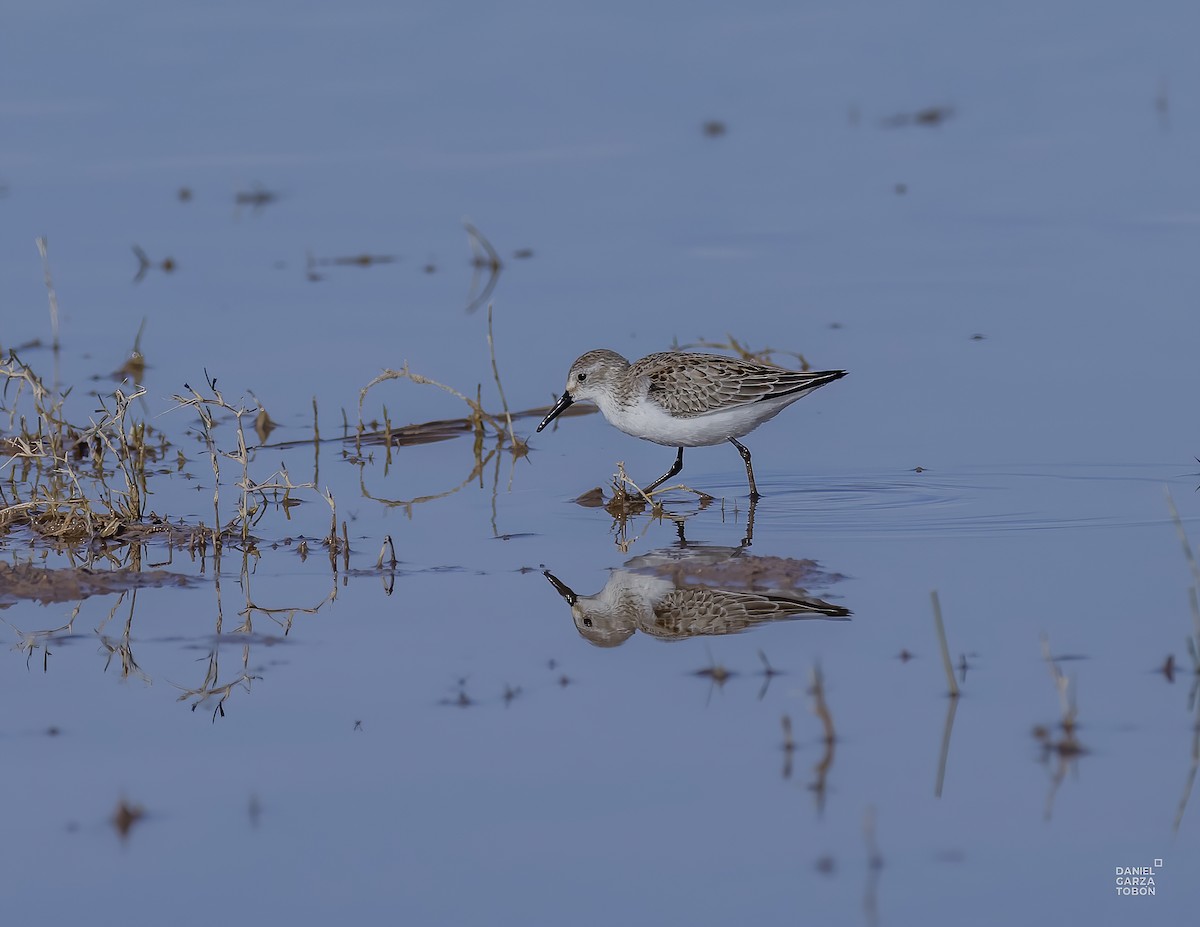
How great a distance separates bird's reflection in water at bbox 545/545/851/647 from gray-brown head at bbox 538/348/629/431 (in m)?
2.00

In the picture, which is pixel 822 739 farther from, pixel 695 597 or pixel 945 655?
pixel 695 597

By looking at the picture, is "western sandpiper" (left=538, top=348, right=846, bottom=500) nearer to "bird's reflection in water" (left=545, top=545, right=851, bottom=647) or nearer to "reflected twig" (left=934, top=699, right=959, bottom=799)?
"bird's reflection in water" (left=545, top=545, right=851, bottom=647)

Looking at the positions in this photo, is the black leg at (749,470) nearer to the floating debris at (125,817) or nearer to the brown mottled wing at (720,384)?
the brown mottled wing at (720,384)

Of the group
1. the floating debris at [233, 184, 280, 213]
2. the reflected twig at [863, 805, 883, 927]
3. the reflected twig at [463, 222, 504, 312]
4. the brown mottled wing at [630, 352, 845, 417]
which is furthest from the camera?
the floating debris at [233, 184, 280, 213]

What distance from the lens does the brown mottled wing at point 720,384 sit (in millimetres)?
10570

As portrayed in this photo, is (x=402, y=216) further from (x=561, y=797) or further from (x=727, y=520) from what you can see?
(x=561, y=797)

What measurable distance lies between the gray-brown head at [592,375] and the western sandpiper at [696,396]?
0.4 inches

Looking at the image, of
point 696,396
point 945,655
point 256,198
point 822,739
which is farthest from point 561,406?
point 256,198

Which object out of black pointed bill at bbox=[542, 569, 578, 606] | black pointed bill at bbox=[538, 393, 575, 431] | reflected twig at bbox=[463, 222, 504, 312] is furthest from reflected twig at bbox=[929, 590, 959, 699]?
reflected twig at bbox=[463, 222, 504, 312]

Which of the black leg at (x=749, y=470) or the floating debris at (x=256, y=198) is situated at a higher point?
the floating debris at (x=256, y=198)

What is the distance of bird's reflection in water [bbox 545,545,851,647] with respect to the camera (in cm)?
820

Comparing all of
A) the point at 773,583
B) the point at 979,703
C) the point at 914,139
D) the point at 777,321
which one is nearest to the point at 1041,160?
the point at 914,139

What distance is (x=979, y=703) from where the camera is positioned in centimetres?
702

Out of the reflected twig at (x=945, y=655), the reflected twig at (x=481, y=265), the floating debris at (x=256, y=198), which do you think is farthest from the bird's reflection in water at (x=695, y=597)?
the floating debris at (x=256, y=198)
